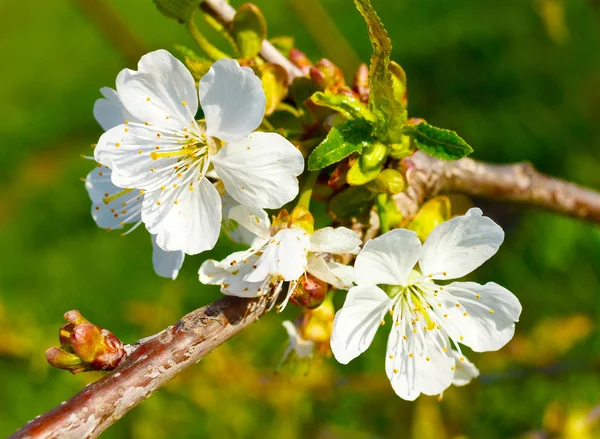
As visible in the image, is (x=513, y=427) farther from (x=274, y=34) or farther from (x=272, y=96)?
(x=274, y=34)

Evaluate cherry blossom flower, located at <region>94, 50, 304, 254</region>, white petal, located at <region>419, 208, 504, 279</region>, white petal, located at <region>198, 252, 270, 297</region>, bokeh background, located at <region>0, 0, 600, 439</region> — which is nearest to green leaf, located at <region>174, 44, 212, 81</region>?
cherry blossom flower, located at <region>94, 50, 304, 254</region>

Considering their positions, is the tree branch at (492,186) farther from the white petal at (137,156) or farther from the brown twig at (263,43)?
the white petal at (137,156)

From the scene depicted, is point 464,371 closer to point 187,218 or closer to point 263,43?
point 187,218

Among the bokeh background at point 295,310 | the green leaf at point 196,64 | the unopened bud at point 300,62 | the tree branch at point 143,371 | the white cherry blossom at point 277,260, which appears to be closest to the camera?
the tree branch at point 143,371

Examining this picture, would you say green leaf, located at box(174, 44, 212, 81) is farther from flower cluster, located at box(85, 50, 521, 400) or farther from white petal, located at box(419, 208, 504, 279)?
white petal, located at box(419, 208, 504, 279)

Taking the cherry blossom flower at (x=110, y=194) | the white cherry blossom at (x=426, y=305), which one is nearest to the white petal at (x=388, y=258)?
the white cherry blossom at (x=426, y=305)

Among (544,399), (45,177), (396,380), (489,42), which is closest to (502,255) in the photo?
(544,399)

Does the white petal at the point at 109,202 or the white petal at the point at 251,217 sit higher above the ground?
the white petal at the point at 109,202

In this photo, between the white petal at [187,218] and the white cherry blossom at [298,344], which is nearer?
the white petal at [187,218]
